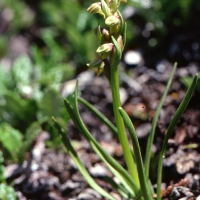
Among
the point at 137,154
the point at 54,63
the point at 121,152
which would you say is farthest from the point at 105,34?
the point at 54,63

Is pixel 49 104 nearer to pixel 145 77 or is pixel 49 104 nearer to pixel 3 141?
pixel 3 141

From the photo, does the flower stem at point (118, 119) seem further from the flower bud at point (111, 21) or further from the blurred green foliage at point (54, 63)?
the blurred green foliage at point (54, 63)

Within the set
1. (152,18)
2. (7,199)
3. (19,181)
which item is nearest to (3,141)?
(19,181)

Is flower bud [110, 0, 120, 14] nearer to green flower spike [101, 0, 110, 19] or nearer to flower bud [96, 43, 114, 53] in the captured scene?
green flower spike [101, 0, 110, 19]

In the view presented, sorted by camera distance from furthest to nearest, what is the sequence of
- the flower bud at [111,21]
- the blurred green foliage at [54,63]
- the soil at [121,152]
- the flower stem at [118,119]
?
1. the blurred green foliage at [54,63]
2. the soil at [121,152]
3. the flower stem at [118,119]
4. the flower bud at [111,21]

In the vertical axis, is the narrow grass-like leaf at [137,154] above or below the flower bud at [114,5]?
below

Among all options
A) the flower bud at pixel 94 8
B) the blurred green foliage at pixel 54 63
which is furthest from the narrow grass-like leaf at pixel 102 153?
the blurred green foliage at pixel 54 63

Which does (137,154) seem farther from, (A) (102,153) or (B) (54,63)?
(B) (54,63)

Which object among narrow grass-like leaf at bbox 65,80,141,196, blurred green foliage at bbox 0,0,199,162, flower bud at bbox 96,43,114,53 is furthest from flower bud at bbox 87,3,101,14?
blurred green foliage at bbox 0,0,199,162
